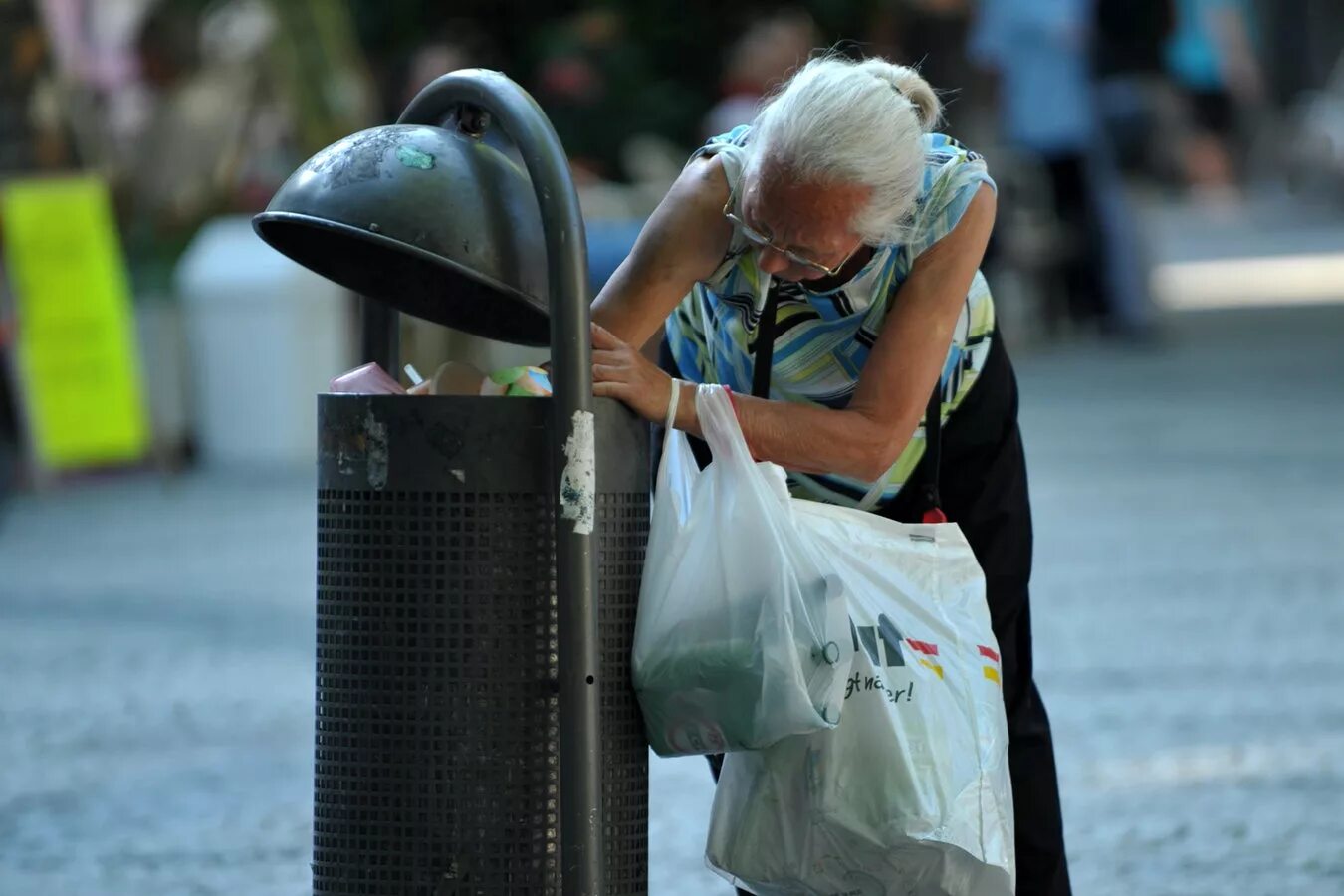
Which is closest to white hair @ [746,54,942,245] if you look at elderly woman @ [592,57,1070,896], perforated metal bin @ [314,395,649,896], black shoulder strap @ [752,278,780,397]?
elderly woman @ [592,57,1070,896]

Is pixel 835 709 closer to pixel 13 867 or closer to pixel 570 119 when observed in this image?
pixel 13 867

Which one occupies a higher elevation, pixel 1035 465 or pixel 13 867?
pixel 1035 465

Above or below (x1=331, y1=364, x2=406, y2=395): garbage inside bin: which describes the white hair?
above

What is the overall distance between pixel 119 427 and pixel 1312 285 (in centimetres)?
1023

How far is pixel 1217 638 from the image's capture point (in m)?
6.55

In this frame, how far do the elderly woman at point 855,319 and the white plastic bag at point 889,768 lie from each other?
0.17 meters

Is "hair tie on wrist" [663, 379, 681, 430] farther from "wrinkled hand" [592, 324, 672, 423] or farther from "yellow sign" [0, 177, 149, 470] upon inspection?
"yellow sign" [0, 177, 149, 470]

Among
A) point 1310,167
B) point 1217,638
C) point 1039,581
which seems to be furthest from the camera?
point 1310,167

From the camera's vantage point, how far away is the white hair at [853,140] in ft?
9.83

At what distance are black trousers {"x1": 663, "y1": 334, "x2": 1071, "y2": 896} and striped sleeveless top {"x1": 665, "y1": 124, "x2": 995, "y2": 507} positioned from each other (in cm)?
6

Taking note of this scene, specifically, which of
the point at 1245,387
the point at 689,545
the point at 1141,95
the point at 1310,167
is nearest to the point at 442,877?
the point at 689,545

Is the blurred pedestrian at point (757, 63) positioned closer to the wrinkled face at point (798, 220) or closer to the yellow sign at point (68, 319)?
the yellow sign at point (68, 319)

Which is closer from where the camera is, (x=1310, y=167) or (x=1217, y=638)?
(x=1217, y=638)

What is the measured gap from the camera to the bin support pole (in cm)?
286
